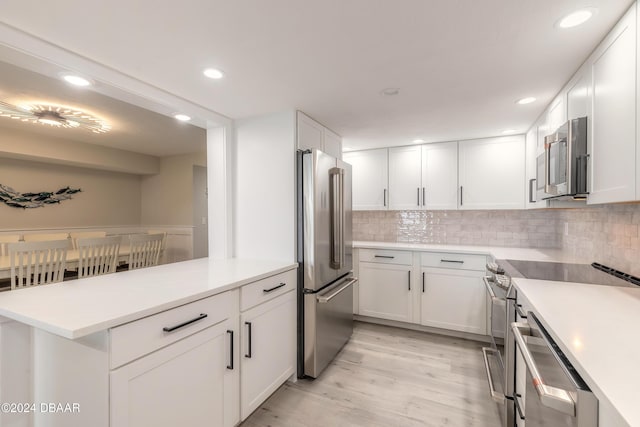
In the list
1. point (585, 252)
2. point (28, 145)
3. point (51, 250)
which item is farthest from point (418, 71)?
point (28, 145)

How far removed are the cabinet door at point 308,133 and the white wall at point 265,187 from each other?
0.09 m

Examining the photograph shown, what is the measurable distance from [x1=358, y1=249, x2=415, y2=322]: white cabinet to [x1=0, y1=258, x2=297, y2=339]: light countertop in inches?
60.4

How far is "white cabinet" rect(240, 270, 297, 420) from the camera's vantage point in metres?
1.70

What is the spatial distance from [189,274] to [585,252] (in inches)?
118

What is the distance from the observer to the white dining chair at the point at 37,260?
246cm

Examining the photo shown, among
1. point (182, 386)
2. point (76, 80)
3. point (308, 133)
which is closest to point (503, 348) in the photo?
point (182, 386)

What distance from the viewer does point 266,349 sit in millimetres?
1876

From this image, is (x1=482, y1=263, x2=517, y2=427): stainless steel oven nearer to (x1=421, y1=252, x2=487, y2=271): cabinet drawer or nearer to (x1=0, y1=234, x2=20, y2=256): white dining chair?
(x1=421, y1=252, x2=487, y2=271): cabinet drawer

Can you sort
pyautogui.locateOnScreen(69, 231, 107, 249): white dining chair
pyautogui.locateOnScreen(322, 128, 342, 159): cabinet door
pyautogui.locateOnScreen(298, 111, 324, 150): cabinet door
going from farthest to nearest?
pyautogui.locateOnScreen(69, 231, 107, 249): white dining chair
pyautogui.locateOnScreen(322, 128, 342, 159): cabinet door
pyautogui.locateOnScreen(298, 111, 324, 150): cabinet door

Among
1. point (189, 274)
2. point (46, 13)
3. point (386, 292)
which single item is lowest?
point (386, 292)

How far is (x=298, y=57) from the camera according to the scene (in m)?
1.53

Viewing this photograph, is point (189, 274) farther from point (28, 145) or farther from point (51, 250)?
point (28, 145)

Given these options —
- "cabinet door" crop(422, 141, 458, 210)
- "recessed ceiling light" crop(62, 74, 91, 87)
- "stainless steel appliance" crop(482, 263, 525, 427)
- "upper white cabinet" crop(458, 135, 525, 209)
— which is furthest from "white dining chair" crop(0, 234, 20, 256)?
"upper white cabinet" crop(458, 135, 525, 209)

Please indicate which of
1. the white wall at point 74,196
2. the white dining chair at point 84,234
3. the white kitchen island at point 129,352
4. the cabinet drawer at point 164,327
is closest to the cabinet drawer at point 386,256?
the white kitchen island at point 129,352
